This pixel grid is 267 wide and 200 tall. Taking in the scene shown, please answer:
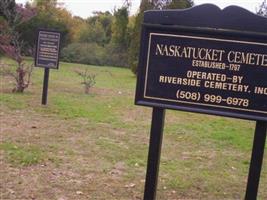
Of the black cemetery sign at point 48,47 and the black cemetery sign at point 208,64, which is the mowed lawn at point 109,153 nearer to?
the black cemetery sign at point 48,47

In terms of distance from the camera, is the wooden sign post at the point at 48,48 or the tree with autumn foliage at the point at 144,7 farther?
the tree with autumn foliage at the point at 144,7

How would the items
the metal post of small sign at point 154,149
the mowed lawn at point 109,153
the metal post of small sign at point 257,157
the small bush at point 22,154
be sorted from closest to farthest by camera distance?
the metal post of small sign at point 257,157 < the metal post of small sign at point 154,149 < the mowed lawn at point 109,153 < the small bush at point 22,154

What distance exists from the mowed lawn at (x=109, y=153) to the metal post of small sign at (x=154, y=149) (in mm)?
492

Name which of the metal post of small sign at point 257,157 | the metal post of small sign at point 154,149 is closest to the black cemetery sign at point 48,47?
the metal post of small sign at point 154,149

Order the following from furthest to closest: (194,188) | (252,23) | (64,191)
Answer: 1. (194,188)
2. (64,191)
3. (252,23)

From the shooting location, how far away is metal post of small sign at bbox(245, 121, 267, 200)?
14.7 ft

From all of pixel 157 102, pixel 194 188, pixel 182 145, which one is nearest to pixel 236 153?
pixel 182 145

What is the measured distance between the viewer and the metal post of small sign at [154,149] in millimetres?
4754

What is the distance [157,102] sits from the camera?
15.2 feet

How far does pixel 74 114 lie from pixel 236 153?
12.9ft

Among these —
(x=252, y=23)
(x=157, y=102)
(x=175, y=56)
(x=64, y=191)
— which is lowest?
(x=64, y=191)

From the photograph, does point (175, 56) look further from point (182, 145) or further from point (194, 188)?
point (182, 145)

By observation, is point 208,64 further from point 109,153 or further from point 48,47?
point 48,47

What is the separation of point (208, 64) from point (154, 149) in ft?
3.31
